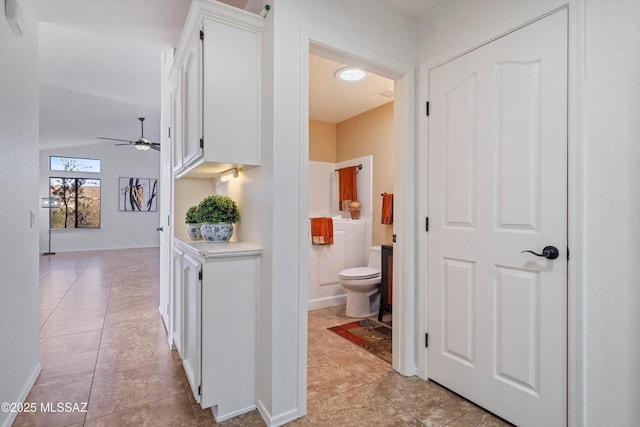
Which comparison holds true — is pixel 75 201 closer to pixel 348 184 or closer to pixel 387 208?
pixel 348 184

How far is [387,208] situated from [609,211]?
97.0 inches

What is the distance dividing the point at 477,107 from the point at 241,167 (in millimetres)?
1407

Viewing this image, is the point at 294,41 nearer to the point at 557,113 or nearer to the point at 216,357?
the point at 557,113

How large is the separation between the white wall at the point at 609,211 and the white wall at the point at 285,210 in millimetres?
1260

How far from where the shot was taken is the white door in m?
1.49

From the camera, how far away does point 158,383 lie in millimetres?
2037

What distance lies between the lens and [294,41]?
5.58 ft

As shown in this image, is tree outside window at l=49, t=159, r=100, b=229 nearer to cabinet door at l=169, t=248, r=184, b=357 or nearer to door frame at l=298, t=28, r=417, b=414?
cabinet door at l=169, t=248, r=184, b=357

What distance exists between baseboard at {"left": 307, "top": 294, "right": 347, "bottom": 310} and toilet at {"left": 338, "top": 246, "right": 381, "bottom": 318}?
0.41 meters

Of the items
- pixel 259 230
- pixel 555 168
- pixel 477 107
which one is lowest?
pixel 259 230

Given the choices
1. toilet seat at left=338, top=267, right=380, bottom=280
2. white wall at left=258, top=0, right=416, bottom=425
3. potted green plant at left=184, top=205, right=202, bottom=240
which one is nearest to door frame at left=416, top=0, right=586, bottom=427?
white wall at left=258, top=0, right=416, bottom=425

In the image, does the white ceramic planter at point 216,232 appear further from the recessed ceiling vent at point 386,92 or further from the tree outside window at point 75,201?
the tree outside window at point 75,201

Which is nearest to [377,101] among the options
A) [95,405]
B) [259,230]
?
[259,230]

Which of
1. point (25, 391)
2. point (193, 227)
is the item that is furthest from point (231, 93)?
point (25, 391)
